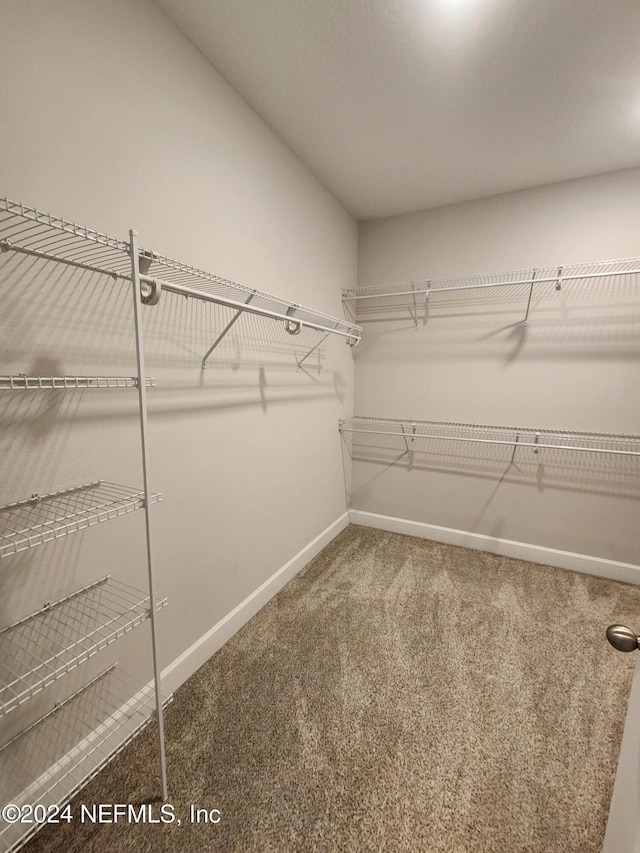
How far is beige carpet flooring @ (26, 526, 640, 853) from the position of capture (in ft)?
3.34

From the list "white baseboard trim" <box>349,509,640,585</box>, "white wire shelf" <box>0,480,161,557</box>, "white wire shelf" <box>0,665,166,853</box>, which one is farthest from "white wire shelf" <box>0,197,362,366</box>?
"white baseboard trim" <box>349,509,640,585</box>

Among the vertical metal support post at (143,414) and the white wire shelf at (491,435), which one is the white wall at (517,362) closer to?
the white wire shelf at (491,435)

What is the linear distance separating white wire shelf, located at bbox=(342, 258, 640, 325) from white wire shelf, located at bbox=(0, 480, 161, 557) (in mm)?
2128

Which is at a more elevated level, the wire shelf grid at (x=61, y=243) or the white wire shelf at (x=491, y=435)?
the wire shelf grid at (x=61, y=243)

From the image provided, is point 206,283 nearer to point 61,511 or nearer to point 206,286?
point 206,286

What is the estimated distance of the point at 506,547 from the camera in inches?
101

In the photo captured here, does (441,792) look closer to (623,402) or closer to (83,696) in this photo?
(83,696)

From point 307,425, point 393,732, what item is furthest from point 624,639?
point 307,425

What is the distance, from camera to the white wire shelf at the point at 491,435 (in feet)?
7.14

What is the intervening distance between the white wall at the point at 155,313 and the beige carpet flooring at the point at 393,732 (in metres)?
0.34

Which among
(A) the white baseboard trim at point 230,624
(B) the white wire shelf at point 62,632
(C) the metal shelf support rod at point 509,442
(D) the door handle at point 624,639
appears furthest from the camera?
(C) the metal shelf support rod at point 509,442

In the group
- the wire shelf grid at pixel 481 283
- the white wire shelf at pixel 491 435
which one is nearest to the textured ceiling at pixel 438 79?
the wire shelf grid at pixel 481 283

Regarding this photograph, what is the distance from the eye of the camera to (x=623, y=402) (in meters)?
2.17

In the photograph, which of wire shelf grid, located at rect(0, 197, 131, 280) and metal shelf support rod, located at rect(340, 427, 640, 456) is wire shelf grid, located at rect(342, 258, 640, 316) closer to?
metal shelf support rod, located at rect(340, 427, 640, 456)
